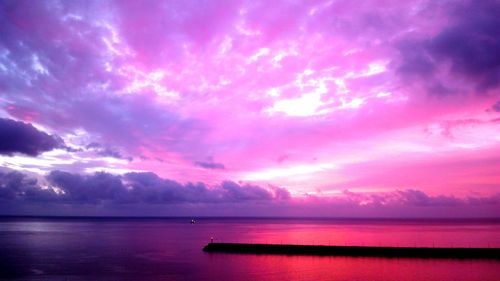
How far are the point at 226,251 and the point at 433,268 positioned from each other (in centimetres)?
4161

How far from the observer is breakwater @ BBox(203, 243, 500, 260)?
74.5 meters

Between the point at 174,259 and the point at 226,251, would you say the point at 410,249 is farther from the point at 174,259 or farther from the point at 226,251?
the point at 174,259

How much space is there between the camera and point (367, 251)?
3127 inches

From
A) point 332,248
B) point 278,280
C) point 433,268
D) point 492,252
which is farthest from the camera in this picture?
point 332,248

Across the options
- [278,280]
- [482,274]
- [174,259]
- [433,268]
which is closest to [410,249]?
[433,268]

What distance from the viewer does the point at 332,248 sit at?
8256cm

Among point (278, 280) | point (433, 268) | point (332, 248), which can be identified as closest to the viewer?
point (278, 280)

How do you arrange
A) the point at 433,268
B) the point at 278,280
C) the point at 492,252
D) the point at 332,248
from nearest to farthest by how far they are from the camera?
the point at 278,280 < the point at 433,268 < the point at 492,252 < the point at 332,248

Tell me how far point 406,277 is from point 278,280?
1869cm

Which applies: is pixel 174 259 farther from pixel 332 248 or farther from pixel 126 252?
pixel 332 248

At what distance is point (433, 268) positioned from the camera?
6362 centimetres

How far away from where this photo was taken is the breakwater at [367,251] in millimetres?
74500

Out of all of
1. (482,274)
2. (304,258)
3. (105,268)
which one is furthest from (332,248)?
(105,268)

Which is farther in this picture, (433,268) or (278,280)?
(433,268)
